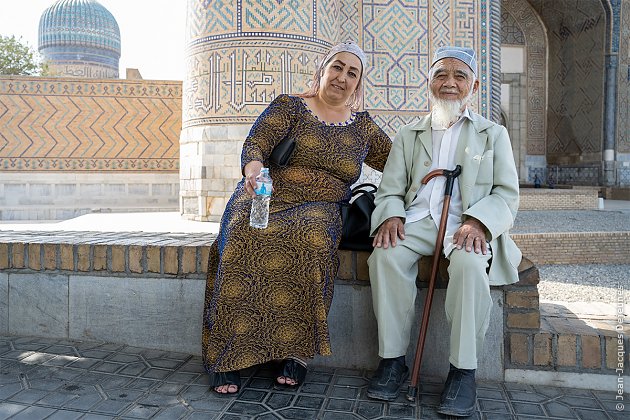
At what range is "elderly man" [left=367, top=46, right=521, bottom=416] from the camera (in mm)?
1826

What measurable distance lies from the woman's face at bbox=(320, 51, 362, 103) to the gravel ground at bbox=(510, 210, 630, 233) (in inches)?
179


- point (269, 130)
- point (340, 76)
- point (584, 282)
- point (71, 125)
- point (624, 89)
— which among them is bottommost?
point (584, 282)

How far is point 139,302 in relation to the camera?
2342 mm

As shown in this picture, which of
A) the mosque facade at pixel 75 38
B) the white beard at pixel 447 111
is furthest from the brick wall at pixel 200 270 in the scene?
the mosque facade at pixel 75 38

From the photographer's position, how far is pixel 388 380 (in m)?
1.89

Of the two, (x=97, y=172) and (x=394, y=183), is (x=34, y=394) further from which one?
(x=97, y=172)

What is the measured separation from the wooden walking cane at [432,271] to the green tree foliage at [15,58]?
16058 millimetres

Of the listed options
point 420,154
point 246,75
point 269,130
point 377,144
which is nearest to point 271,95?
point 246,75

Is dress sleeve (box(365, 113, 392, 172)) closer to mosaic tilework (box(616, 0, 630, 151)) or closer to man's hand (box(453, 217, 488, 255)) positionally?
man's hand (box(453, 217, 488, 255))

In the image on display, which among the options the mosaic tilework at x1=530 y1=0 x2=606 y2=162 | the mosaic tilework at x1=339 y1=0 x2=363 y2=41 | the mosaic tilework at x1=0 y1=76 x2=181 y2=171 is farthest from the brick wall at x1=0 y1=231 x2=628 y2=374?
the mosaic tilework at x1=530 y1=0 x2=606 y2=162

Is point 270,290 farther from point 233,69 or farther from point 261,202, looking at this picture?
point 233,69

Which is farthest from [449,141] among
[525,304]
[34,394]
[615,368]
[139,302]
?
[34,394]

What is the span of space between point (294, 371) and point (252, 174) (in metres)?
0.75

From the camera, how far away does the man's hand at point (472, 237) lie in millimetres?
1864
